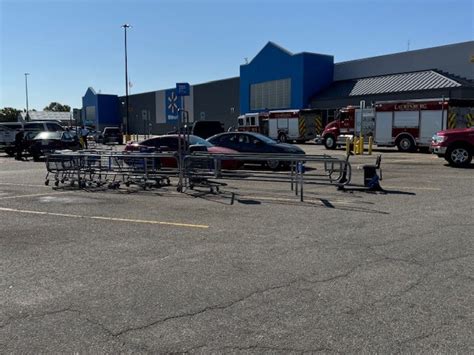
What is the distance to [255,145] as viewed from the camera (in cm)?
1761

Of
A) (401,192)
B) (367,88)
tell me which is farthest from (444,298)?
(367,88)

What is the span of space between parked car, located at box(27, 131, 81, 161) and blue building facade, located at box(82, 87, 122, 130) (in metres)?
59.2

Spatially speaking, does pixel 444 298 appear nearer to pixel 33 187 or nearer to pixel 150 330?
pixel 150 330

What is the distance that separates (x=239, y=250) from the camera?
6.30 m

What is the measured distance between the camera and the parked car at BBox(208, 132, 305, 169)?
56.1 feet

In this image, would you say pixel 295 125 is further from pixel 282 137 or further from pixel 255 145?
pixel 255 145

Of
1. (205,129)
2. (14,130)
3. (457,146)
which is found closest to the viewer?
(457,146)

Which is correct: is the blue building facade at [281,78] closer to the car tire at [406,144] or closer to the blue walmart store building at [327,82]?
the blue walmart store building at [327,82]

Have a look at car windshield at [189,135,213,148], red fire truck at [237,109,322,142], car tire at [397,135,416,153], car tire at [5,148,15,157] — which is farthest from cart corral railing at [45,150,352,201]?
red fire truck at [237,109,322,142]

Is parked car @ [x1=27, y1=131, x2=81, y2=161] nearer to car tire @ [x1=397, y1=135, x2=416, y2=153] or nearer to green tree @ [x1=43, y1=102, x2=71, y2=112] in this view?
car tire @ [x1=397, y1=135, x2=416, y2=153]

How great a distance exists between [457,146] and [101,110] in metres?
75.4

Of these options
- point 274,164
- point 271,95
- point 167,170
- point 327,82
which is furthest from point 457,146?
point 271,95

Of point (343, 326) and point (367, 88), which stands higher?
point (367, 88)

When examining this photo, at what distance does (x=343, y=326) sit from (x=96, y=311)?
2.17 m
